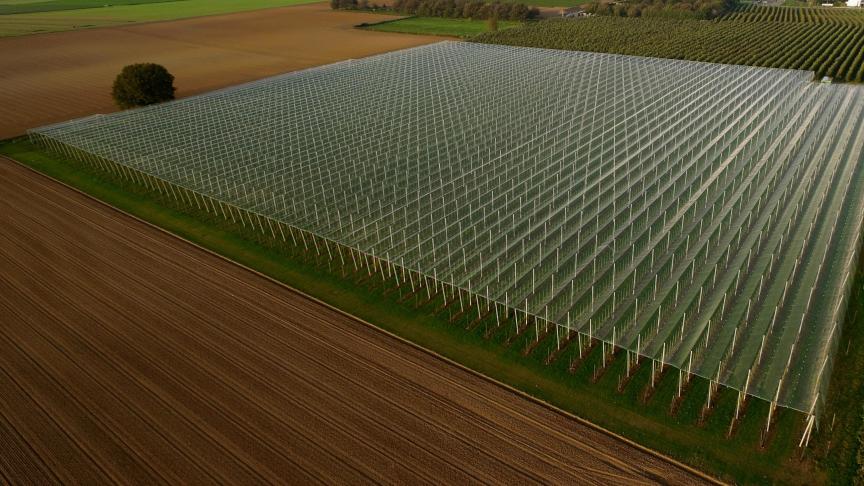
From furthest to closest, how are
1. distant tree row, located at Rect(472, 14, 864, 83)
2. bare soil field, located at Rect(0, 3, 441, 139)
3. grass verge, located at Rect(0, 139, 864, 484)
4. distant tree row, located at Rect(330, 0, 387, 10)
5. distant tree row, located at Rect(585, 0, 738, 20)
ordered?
distant tree row, located at Rect(330, 0, 387, 10) → distant tree row, located at Rect(585, 0, 738, 20) → bare soil field, located at Rect(0, 3, 441, 139) → distant tree row, located at Rect(472, 14, 864, 83) → grass verge, located at Rect(0, 139, 864, 484)

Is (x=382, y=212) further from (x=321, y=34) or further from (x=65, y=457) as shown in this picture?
(x=321, y=34)

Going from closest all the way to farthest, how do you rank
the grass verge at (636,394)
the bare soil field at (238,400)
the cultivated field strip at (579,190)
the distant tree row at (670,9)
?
the grass verge at (636,394), the bare soil field at (238,400), the cultivated field strip at (579,190), the distant tree row at (670,9)

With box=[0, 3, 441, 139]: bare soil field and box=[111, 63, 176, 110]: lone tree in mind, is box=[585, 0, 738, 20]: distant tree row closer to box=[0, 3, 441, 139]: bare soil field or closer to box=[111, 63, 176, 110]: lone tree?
box=[0, 3, 441, 139]: bare soil field

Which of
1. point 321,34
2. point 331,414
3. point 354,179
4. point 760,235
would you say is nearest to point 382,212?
point 354,179

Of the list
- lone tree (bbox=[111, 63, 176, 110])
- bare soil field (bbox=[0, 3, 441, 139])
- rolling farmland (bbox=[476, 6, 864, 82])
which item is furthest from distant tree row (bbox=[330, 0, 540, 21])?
lone tree (bbox=[111, 63, 176, 110])

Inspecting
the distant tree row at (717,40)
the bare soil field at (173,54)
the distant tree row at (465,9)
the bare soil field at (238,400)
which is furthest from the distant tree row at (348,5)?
the bare soil field at (238,400)

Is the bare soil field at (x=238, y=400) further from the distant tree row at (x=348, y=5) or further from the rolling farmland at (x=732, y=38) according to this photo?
the distant tree row at (x=348, y=5)

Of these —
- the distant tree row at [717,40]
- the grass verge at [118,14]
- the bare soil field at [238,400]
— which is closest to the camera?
the bare soil field at [238,400]
